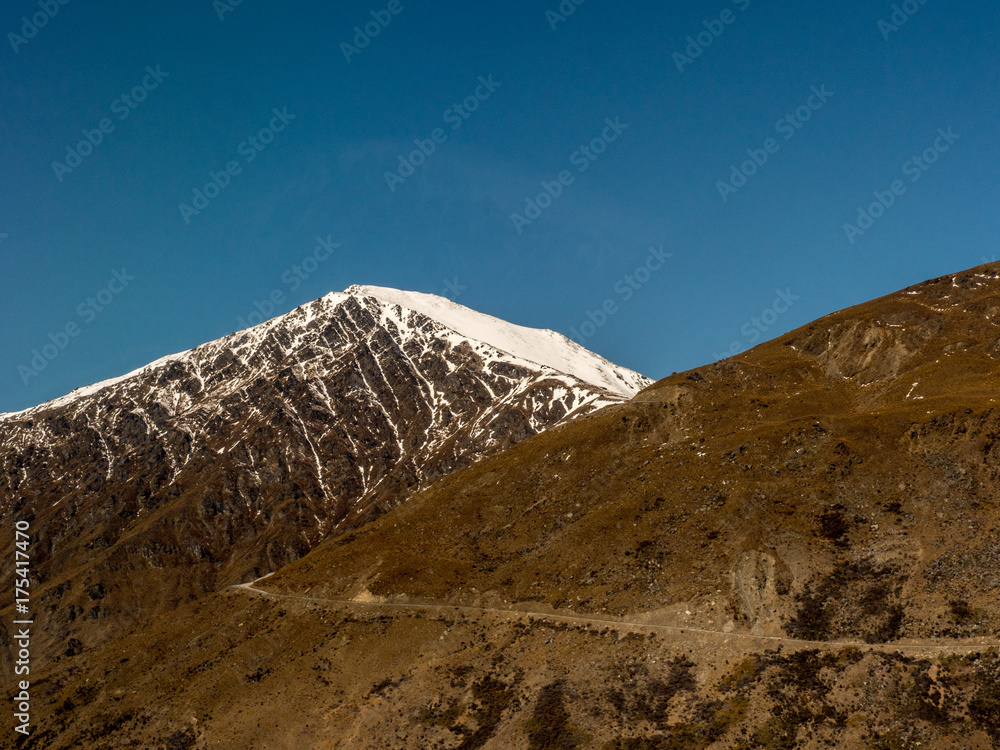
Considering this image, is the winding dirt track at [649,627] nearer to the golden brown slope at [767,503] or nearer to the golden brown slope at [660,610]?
the golden brown slope at [660,610]

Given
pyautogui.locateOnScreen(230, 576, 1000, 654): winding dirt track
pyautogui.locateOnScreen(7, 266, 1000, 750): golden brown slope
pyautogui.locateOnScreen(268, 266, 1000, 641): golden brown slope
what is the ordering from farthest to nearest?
pyautogui.locateOnScreen(268, 266, 1000, 641): golden brown slope < pyautogui.locateOnScreen(7, 266, 1000, 750): golden brown slope < pyautogui.locateOnScreen(230, 576, 1000, 654): winding dirt track

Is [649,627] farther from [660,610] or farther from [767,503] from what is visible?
[767,503]

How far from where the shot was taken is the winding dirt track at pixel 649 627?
64500mm

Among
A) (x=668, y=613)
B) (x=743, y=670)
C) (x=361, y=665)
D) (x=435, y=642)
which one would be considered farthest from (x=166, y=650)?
(x=743, y=670)

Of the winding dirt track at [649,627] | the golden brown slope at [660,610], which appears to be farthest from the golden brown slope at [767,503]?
the winding dirt track at [649,627]

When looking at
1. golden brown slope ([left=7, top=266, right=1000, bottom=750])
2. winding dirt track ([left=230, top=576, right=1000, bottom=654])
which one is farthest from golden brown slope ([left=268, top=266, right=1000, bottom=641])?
winding dirt track ([left=230, top=576, right=1000, bottom=654])

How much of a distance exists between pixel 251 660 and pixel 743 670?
59827 millimetres

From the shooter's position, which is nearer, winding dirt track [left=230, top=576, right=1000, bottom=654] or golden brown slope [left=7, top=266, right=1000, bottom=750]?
winding dirt track [left=230, top=576, right=1000, bottom=654]

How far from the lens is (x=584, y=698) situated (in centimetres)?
7194

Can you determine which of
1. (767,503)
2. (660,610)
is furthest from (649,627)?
(767,503)

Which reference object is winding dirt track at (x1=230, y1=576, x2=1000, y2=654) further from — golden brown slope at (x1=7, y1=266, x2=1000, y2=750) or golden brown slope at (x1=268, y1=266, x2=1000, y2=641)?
golden brown slope at (x1=268, y1=266, x2=1000, y2=641)

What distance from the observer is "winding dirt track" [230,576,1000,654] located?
64.5m

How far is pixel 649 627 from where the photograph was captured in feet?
258

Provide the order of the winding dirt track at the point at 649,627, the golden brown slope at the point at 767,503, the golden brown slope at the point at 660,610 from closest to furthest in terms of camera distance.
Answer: the winding dirt track at the point at 649,627 → the golden brown slope at the point at 660,610 → the golden brown slope at the point at 767,503
